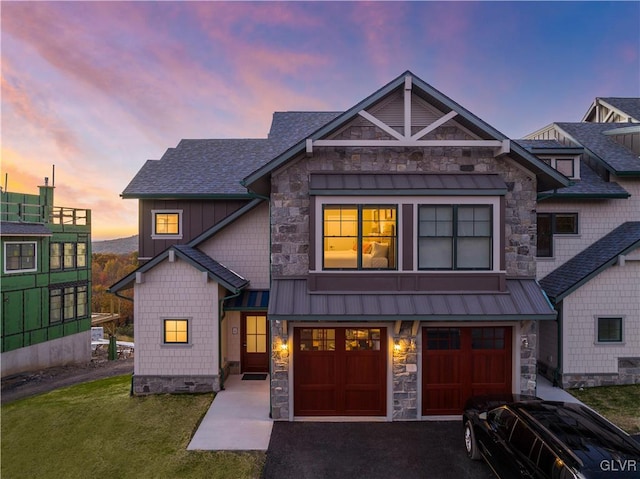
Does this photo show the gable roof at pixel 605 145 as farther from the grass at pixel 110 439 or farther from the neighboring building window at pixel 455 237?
the grass at pixel 110 439

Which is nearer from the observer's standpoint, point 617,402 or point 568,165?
point 617,402

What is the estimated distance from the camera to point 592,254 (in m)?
12.6

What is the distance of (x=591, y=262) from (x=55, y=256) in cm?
2832

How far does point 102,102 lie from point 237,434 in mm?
25502

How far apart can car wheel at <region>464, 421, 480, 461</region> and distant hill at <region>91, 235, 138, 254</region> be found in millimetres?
Answer: 68900

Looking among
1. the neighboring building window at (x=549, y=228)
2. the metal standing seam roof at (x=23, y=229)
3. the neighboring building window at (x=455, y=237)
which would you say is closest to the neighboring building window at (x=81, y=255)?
the metal standing seam roof at (x=23, y=229)

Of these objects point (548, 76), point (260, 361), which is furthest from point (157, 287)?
point (548, 76)

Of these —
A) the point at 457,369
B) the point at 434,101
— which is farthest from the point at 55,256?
the point at 457,369

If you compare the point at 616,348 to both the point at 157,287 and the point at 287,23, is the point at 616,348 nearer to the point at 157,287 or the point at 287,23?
the point at 157,287

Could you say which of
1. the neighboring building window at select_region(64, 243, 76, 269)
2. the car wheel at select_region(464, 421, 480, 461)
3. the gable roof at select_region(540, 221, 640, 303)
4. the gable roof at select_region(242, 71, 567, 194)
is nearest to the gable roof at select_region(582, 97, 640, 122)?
the gable roof at select_region(540, 221, 640, 303)

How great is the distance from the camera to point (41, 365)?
19.8m

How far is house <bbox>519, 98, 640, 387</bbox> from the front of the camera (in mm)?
11359

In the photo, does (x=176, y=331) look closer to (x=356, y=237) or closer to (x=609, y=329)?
(x=356, y=237)

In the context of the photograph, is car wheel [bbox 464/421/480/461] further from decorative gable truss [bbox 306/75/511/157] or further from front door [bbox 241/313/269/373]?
front door [bbox 241/313/269/373]
